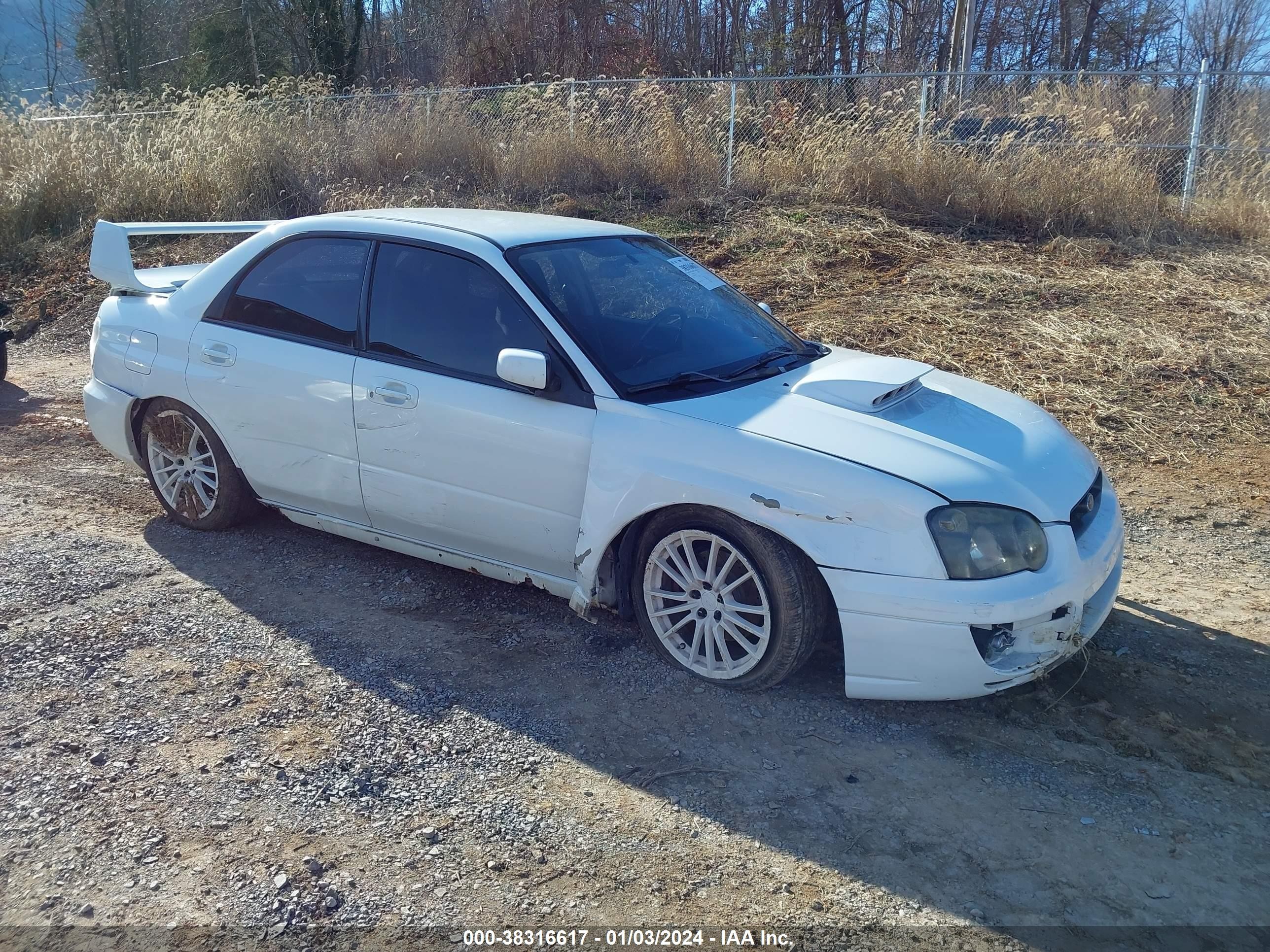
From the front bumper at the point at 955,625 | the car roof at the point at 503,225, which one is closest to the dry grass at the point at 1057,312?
the front bumper at the point at 955,625

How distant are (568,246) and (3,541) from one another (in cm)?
323

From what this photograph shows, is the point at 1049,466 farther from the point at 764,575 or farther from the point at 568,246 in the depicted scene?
the point at 568,246

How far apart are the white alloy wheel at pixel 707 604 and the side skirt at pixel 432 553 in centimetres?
37

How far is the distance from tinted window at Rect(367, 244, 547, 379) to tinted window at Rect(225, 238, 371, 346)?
13 centimetres

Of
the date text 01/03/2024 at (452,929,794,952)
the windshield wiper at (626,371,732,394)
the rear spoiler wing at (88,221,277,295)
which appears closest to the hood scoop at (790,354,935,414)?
the windshield wiper at (626,371,732,394)

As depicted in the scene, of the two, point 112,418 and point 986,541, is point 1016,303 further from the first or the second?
point 112,418

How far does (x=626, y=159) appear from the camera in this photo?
1356 cm

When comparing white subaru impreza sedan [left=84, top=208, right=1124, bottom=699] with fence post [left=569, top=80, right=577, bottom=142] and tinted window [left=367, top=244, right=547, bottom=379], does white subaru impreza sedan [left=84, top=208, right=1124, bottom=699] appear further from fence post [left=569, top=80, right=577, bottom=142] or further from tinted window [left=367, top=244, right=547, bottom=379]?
fence post [left=569, top=80, right=577, bottom=142]

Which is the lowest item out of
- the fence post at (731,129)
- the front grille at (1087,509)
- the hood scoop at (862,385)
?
the front grille at (1087,509)

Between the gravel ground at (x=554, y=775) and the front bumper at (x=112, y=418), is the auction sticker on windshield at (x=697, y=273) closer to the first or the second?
the gravel ground at (x=554, y=775)

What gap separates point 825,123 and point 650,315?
944cm

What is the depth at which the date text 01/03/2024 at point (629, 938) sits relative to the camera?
2.63 metres

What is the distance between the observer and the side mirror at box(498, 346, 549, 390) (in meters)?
3.90

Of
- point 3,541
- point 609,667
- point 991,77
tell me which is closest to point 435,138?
point 991,77
